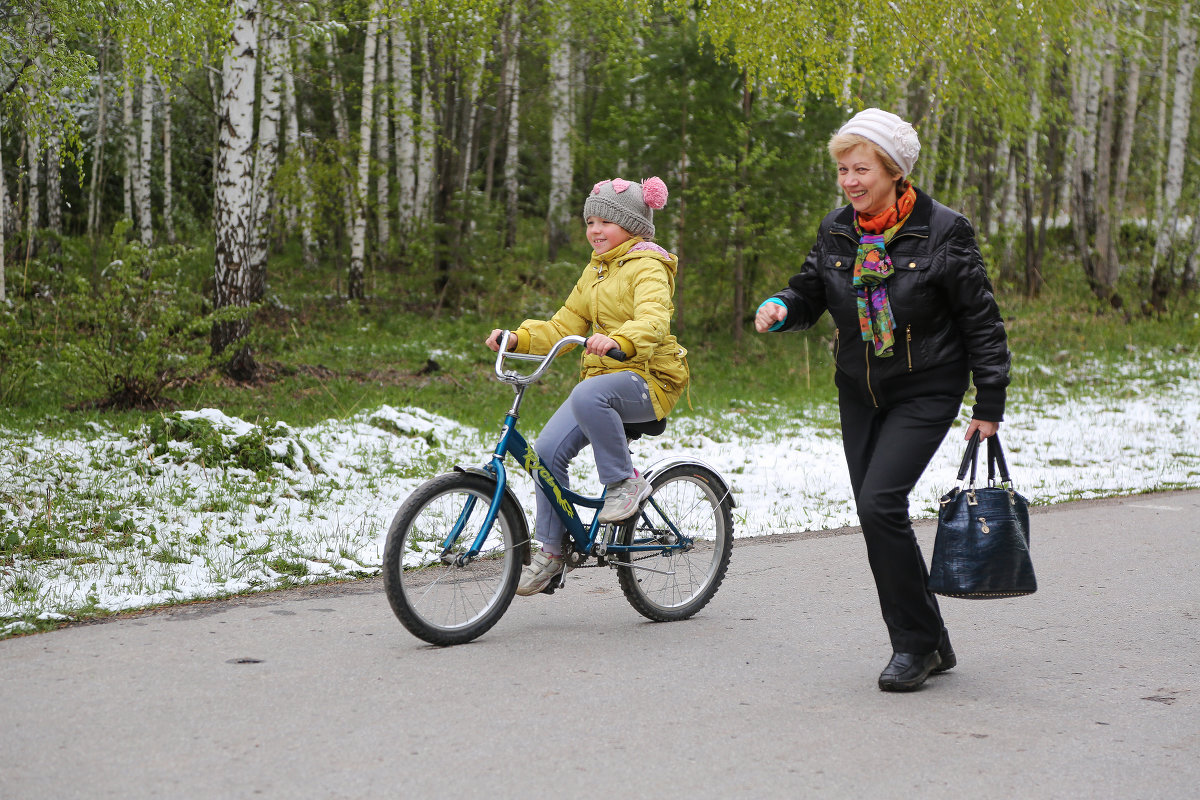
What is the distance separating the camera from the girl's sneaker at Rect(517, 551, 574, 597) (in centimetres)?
523

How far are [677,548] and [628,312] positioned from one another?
3.71ft

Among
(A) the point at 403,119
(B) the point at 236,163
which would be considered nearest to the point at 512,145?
(A) the point at 403,119

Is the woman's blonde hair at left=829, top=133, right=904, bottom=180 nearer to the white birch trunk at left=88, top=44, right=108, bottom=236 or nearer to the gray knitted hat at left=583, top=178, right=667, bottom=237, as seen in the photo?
the gray knitted hat at left=583, top=178, right=667, bottom=237

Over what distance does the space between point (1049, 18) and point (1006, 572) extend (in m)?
13.0

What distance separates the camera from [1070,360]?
18734mm

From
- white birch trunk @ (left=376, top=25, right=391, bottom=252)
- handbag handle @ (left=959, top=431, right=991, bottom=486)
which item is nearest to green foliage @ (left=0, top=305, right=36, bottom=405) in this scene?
handbag handle @ (left=959, top=431, right=991, bottom=486)

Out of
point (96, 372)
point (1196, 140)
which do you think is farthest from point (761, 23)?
point (1196, 140)

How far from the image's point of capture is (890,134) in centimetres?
437

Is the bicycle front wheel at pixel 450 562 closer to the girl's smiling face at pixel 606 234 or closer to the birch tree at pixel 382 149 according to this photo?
the girl's smiling face at pixel 606 234

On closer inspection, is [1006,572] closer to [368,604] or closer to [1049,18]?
[368,604]

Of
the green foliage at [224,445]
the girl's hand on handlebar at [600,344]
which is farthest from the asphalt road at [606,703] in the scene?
the green foliage at [224,445]

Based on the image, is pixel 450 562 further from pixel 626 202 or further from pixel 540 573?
pixel 626 202

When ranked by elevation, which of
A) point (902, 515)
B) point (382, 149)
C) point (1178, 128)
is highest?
point (1178, 128)

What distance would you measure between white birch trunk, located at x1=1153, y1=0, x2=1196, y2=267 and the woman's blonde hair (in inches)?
775
